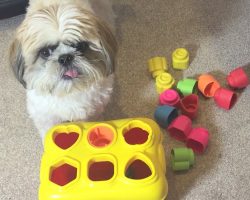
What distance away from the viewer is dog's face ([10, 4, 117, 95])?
3.37 feet

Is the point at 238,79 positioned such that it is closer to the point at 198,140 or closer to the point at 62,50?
the point at 198,140

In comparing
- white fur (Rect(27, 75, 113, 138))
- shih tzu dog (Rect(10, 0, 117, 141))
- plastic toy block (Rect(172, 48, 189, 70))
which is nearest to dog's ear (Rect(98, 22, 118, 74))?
shih tzu dog (Rect(10, 0, 117, 141))

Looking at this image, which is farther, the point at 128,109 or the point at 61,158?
the point at 128,109

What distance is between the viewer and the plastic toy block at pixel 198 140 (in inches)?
51.1

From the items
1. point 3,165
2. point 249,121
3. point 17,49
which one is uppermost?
point 17,49

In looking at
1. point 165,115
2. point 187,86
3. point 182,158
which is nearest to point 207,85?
point 187,86

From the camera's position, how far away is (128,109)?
1.47 meters

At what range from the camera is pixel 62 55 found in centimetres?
105

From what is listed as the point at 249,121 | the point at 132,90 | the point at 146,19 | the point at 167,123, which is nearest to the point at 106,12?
the point at 146,19

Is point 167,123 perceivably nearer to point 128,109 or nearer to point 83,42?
point 128,109

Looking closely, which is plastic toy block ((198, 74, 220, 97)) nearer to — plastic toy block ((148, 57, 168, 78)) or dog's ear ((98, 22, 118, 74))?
plastic toy block ((148, 57, 168, 78))

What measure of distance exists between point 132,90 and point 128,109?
0.09 meters

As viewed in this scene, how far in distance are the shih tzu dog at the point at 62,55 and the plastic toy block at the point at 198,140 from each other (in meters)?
0.34

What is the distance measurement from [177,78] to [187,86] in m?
0.11
